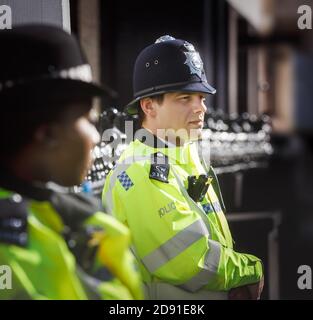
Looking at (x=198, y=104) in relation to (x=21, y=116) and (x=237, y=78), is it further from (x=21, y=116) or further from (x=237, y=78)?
(x=237, y=78)

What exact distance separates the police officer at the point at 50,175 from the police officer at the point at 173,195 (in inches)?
20.1

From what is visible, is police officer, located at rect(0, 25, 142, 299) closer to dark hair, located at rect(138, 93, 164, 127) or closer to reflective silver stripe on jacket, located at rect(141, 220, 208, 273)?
reflective silver stripe on jacket, located at rect(141, 220, 208, 273)

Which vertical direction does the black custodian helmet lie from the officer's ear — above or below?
above

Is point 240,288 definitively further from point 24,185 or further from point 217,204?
point 24,185

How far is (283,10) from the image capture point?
3660 mm

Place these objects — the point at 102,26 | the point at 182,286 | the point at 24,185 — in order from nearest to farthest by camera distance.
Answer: the point at 24,185 → the point at 182,286 → the point at 102,26

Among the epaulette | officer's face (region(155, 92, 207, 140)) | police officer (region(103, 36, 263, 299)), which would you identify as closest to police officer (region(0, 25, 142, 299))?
the epaulette

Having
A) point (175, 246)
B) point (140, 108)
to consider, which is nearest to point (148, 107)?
point (140, 108)

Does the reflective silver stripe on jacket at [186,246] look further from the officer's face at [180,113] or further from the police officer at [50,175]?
the police officer at [50,175]

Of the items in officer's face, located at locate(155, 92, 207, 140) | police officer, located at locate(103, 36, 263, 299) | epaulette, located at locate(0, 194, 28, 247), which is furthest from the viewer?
officer's face, located at locate(155, 92, 207, 140)

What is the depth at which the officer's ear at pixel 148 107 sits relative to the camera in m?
2.10

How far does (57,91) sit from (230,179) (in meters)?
1.97

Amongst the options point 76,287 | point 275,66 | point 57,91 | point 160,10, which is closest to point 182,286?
point 76,287

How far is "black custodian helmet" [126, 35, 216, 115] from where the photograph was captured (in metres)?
2.08
